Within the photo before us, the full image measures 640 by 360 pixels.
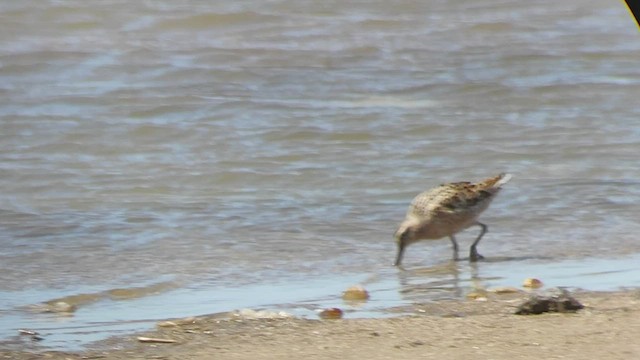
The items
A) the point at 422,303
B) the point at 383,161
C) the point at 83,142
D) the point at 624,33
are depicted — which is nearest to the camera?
the point at 422,303

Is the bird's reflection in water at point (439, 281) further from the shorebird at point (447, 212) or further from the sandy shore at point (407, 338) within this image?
the sandy shore at point (407, 338)

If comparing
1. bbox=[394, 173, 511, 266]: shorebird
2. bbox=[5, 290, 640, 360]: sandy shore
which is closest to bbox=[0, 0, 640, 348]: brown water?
bbox=[394, 173, 511, 266]: shorebird

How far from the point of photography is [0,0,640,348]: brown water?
25.4 feet

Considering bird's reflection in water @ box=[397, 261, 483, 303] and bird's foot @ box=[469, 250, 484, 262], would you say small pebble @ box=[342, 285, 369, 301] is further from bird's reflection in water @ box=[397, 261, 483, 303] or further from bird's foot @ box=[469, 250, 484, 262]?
bird's foot @ box=[469, 250, 484, 262]

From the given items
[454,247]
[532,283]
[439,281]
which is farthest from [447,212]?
[532,283]

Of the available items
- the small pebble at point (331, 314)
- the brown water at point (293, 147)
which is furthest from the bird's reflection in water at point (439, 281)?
the small pebble at point (331, 314)

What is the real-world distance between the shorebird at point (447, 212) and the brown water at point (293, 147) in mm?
138

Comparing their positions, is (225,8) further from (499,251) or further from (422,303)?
(422,303)

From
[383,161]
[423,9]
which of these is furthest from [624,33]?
[383,161]

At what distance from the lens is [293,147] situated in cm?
1157

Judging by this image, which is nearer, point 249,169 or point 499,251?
point 499,251

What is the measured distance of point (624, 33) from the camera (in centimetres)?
1648

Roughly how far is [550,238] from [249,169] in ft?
9.32

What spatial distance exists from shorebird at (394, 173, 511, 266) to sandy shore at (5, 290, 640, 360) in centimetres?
206
